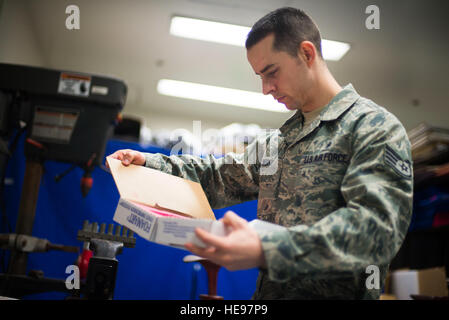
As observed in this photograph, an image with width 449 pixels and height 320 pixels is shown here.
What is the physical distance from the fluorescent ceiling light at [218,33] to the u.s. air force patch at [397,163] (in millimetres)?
2524

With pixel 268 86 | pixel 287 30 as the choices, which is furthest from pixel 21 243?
pixel 287 30

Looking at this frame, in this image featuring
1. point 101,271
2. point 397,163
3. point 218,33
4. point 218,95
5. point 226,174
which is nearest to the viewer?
point 397,163

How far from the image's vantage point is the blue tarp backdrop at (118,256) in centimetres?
188

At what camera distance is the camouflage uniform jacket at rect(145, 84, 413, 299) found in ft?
2.01

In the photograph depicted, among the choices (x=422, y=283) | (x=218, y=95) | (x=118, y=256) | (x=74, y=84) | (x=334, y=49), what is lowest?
(x=422, y=283)

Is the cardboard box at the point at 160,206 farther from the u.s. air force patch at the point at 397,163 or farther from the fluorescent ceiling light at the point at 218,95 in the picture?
the fluorescent ceiling light at the point at 218,95

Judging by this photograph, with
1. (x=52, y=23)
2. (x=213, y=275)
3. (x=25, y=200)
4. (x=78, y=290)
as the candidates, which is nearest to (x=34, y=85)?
(x=25, y=200)

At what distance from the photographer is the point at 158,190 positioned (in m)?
0.90

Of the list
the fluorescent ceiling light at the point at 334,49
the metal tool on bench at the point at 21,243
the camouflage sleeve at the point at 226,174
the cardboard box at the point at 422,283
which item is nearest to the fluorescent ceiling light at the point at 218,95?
the fluorescent ceiling light at the point at 334,49

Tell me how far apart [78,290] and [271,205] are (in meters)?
0.59

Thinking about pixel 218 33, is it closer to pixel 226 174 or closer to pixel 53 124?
pixel 53 124

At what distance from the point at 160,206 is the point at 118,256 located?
46.0 inches

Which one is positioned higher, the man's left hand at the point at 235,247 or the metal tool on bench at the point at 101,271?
the man's left hand at the point at 235,247

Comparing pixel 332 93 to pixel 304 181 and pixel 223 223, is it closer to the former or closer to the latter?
pixel 304 181
